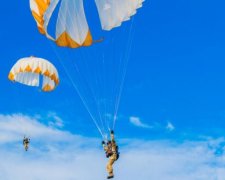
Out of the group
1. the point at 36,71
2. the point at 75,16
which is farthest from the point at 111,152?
the point at 36,71

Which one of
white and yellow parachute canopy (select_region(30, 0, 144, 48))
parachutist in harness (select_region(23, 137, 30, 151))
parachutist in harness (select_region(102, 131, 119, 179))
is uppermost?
parachutist in harness (select_region(23, 137, 30, 151))

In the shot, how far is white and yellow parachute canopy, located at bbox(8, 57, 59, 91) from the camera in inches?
1154

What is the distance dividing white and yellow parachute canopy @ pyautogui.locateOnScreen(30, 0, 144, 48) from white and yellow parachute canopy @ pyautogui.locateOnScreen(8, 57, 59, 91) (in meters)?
7.27

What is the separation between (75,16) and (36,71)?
791 cm

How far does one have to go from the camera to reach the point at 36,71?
1155 inches

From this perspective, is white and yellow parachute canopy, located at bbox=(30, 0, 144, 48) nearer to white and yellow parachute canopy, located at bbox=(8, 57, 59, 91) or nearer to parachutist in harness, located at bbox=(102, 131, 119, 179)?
parachutist in harness, located at bbox=(102, 131, 119, 179)

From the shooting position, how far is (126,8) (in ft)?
68.6

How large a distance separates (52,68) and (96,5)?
945 centimetres

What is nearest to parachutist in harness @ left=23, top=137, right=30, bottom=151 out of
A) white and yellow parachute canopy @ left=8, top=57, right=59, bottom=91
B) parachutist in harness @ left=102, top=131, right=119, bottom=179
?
white and yellow parachute canopy @ left=8, top=57, right=59, bottom=91

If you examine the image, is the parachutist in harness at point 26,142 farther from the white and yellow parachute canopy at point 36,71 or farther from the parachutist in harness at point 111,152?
the parachutist in harness at point 111,152

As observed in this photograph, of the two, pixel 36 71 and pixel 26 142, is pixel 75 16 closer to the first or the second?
pixel 36 71

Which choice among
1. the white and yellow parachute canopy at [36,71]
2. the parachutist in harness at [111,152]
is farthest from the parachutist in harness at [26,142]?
the parachutist in harness at [111,152]

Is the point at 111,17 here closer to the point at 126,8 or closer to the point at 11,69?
the point at 126,8

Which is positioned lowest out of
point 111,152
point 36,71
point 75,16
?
point 111,152
